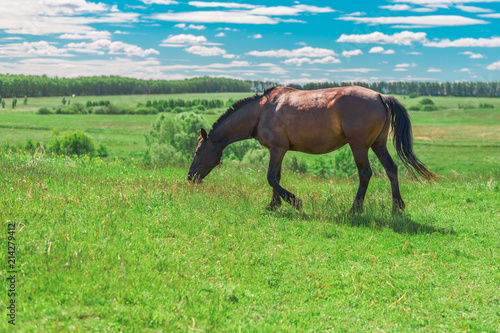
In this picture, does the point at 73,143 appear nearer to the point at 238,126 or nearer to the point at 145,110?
the point at 238,126

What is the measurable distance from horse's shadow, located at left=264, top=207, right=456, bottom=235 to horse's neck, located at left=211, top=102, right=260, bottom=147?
2404 mm

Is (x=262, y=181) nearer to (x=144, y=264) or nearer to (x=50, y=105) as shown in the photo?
(x=144, y=264)

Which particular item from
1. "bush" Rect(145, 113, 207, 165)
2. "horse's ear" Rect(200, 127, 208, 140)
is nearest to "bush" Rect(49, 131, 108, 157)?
"bush" Rect(145, 113, 207, 165)

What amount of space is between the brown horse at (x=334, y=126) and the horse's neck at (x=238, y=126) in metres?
0.03

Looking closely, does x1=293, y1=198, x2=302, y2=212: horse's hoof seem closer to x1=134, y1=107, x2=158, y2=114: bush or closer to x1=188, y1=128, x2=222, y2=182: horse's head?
x1=188, y1=128, x2=222, y2=182: horse's head

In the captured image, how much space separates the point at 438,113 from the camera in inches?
4946

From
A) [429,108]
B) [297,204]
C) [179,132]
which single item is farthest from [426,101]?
[297,204]

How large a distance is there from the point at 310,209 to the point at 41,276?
5630 millimetres

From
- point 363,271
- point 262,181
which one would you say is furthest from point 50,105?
point 363,271

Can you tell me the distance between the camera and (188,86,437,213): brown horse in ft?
28.9

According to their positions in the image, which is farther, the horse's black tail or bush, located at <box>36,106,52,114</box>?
bush, located at <box>36,106,52,114</box>

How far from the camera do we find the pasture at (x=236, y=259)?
4.93 metres

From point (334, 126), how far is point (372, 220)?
215 centimetres

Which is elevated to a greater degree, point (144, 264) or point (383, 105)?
point (383, 105)
